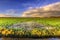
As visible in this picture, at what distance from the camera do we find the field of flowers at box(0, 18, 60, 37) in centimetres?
274

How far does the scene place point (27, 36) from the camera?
2.75 metres

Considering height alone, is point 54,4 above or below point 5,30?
above

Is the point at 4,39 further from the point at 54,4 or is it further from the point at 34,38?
the point at 54,4

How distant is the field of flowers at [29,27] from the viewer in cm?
274

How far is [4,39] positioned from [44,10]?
84 cm

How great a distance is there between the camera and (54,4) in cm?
277

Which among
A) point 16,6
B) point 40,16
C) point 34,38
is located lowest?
point 34,38

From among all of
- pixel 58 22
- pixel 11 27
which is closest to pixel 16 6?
pixel 11 27

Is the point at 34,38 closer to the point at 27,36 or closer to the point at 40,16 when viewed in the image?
the point at 27,36

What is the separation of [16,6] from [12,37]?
539 millimetres

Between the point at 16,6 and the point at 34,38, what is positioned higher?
the point at 16,6

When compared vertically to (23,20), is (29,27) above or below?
below

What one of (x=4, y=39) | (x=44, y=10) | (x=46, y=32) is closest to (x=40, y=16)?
(x=44, y=10)

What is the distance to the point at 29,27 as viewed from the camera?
108 inches
